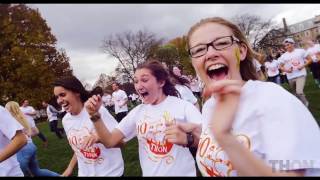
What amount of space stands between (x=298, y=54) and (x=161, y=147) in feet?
29.8

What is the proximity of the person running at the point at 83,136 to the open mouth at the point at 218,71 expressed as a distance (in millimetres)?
2337

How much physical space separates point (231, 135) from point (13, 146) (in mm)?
3084

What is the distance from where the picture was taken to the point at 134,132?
4.33 m

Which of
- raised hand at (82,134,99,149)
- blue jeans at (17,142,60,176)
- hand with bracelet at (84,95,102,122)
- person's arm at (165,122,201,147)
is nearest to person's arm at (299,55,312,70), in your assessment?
blue jeans at (17,142,60,176)

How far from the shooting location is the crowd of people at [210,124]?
1.61 m

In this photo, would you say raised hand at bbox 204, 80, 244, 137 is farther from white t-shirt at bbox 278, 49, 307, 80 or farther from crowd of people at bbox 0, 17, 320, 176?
white t-shirt at bbox 278, 49, 307, 80

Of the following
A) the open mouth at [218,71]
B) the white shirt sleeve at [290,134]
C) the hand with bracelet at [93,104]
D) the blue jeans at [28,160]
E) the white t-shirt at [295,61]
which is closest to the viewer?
the white shirt sleeve at [290,134]

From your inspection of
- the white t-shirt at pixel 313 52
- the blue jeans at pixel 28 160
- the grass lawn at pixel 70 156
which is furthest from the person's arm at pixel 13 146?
the white t-shirt at pixel 313 52

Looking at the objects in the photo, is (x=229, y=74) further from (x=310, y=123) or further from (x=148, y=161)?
(x=148, y=161)

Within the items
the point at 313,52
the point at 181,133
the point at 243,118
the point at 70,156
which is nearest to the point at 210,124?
the point at 243,118

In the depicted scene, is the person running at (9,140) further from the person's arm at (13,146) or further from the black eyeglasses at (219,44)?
Answer: the black eyeglasses at (219,44)

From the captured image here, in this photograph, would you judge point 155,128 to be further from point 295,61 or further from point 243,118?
point 295,61

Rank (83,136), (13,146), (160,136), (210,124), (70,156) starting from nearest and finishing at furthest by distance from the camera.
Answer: (210,124) < (160,136) < (13,146) < (83,136) < (70,156)

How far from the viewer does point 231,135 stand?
1575mm
